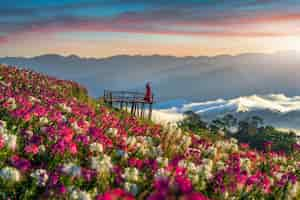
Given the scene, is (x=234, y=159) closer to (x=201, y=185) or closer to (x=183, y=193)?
(x=201, y=185)

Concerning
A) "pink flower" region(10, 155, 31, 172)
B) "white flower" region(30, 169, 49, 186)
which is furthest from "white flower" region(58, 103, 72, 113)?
"white flower" region(30, 169, 49, 186)

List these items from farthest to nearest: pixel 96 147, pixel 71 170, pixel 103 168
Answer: pixel 96 147, pixel 103 168, pixel 71 170

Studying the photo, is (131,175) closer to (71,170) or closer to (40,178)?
(71,170)

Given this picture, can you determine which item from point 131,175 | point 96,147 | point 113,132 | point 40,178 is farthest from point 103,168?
point 113,132

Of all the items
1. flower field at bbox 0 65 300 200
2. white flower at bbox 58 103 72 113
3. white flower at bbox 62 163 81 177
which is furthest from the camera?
white flower at bbox 58 103 72 113

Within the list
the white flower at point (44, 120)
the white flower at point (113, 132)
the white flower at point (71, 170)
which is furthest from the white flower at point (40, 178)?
the white flower at point (113, 132)

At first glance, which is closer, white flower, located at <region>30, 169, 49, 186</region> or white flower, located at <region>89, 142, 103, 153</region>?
white flower, located at <region>30, 169, 49, 186</region>

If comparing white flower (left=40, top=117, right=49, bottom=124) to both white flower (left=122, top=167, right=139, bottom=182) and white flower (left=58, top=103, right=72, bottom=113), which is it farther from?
white flower (left=122, top=167, right=139, bottom=182)

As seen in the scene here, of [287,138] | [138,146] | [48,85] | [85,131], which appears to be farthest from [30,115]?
[287,138]

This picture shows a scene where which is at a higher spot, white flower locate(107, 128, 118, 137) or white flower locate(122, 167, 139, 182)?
white flower locate(122, 167, 139, 182)

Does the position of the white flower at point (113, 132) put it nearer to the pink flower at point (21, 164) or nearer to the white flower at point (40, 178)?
the pink flower at point (21, 164)

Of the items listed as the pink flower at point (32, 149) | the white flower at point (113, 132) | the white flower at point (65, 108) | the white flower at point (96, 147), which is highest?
the pink flower at point (32, 149)

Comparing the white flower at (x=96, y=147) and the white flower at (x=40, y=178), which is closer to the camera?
the white flower at (x=40, y=178)

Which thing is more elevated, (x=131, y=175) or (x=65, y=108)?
(x=131, y=175)
